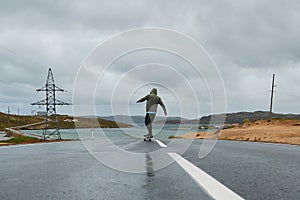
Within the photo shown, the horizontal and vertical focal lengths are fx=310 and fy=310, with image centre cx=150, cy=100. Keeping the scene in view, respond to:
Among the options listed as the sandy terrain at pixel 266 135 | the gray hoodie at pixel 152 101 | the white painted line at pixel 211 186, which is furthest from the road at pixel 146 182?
the sandy terrain at pixel 266 135

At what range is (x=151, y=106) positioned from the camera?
14.1 metres

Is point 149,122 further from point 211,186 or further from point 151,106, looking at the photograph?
point 211,186

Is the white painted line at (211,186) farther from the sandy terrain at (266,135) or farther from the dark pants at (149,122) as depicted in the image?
the sandy terrain at (266,135)

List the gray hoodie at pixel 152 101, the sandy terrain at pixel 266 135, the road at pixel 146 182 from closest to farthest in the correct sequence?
the road at pixel 146 182 < the gray hoodie at pixel 152 101 < the sandy terrain at pixel 266 135

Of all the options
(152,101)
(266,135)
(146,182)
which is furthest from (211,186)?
(266,135)

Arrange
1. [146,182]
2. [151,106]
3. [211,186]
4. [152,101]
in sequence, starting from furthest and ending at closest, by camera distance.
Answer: [152,101]
[151,106]
[146,182]
[211,186]

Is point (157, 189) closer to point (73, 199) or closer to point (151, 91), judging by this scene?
point (73, 199)

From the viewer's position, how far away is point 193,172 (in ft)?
16.8

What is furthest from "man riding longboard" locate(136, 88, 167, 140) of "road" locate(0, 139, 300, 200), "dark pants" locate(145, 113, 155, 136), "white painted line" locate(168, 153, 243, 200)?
"white painted line" locate(168, 153, 243, 200)

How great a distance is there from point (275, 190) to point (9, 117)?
670 ft

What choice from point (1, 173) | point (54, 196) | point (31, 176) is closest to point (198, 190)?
point (54, 196)

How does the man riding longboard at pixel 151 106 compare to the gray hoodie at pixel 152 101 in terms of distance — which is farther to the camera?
the gray hoodie at pixel 152 101

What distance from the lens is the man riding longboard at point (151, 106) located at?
45.0 feet

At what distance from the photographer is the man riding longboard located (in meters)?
13.7
